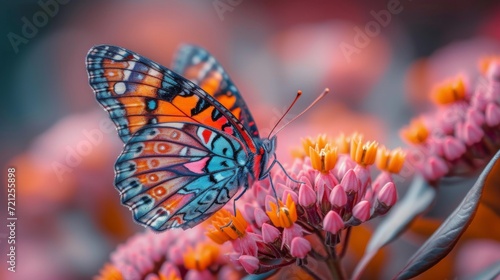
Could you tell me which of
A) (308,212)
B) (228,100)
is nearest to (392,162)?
(308,212)

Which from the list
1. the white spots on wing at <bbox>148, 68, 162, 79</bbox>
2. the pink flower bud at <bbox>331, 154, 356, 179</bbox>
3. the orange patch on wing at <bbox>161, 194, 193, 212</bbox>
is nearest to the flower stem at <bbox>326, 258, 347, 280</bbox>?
the pink flower bud at <bbox>331, 154, 356, 179</bbox>

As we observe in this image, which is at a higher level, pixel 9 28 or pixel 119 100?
pixel 9 28

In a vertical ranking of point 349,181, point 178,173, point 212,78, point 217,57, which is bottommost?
point 349,181

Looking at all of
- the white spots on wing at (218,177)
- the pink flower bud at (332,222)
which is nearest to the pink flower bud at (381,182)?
the pink flower bud at (332,222)

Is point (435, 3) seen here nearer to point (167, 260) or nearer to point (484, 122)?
point (484, 122)

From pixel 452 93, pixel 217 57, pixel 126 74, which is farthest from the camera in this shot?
pixel 217 57

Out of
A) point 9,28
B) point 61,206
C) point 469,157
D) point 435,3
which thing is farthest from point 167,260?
point 435,3

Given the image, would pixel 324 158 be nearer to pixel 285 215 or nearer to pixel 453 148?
pixel 285 215
